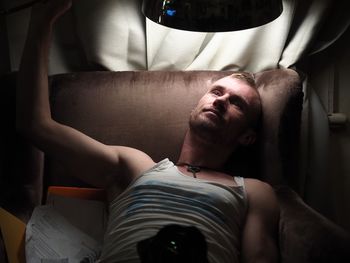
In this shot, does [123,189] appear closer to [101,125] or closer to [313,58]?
[101,125]

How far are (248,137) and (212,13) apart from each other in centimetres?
61

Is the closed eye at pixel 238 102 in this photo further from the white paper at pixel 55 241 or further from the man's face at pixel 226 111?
the white paper at pixel 55 241

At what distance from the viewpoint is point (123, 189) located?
1486mm

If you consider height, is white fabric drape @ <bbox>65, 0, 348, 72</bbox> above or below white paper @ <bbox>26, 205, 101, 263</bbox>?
above

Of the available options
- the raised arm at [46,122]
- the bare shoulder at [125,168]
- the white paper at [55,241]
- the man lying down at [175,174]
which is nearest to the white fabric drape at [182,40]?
the man lying down at [175,174]

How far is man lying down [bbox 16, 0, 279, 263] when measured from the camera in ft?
4.23

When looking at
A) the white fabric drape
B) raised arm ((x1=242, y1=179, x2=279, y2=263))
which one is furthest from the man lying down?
the white fabric drape

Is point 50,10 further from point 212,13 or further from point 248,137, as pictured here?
point 248,137

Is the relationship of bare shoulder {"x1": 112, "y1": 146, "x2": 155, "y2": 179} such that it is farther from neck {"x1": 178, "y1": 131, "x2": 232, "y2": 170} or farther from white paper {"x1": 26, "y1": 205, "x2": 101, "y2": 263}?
white paper {"x1": 26, "y1": 205, "x2": 101, "y2": 263}

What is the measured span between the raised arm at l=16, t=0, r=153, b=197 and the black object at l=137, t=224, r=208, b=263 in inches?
16.6

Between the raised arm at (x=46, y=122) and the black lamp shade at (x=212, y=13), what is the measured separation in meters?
0.43

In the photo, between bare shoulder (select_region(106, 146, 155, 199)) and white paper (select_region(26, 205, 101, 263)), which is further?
bare shoulder (select_region(106, 146, 155, 199))

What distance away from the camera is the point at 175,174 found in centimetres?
144

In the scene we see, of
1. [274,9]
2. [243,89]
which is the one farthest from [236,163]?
[274,9]
